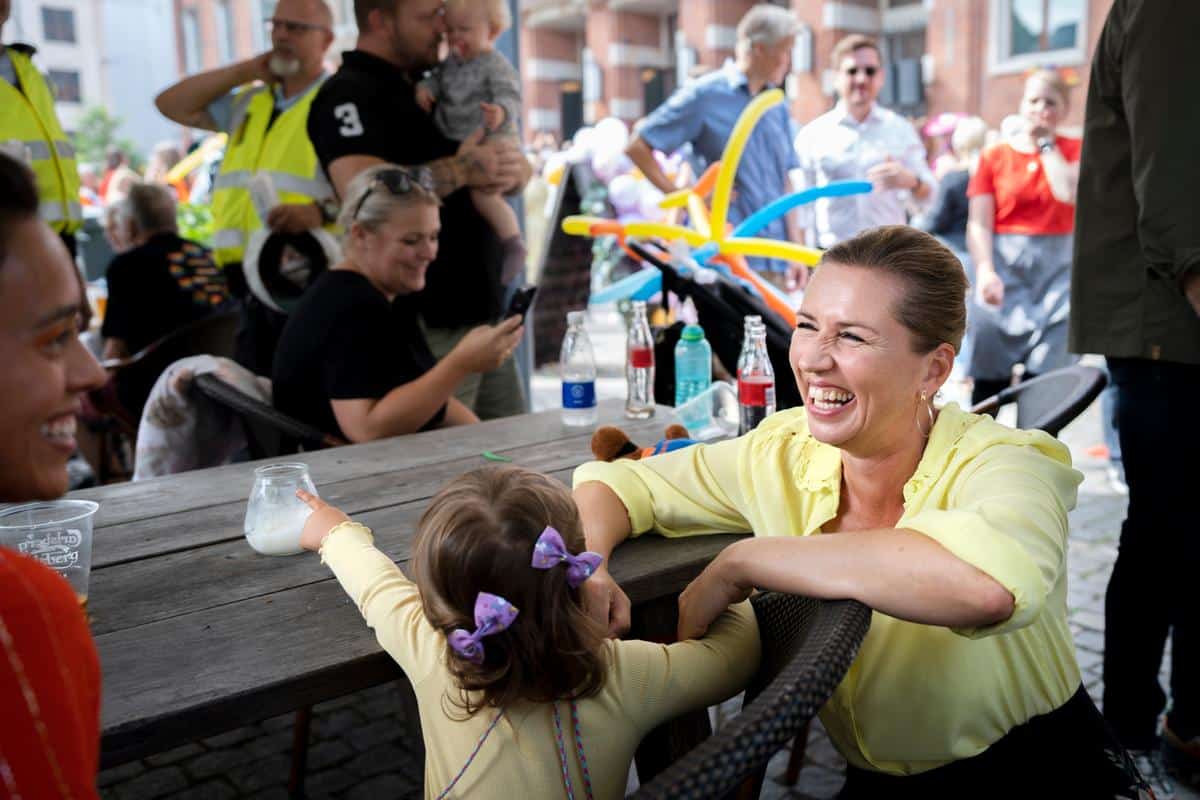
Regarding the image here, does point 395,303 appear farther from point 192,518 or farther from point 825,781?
point 825,781

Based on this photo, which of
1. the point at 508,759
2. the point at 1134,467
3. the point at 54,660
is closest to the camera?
the point at 54,660

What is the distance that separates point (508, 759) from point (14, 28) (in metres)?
40.7

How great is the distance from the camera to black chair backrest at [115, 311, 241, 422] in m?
4.41

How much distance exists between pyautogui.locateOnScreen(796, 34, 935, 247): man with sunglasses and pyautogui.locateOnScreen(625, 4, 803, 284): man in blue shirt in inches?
5.8

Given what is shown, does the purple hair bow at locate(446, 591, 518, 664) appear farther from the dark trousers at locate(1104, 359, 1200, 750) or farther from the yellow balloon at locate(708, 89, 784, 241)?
the yellow balloon at locate(708, 89, 784, 241)

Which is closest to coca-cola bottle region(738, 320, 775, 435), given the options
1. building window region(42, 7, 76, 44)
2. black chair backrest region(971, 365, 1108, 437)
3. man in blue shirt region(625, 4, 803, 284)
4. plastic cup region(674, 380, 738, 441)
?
plastic cup region(674, 380, 738, 441)

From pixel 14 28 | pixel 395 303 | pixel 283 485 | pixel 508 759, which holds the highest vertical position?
pixel 14 28

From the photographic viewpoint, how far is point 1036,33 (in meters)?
20.4

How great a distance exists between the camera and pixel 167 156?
10328 mm

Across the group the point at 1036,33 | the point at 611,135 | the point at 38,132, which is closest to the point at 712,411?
the point at 38,132

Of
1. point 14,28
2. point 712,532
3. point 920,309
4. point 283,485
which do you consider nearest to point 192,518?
point 283,485

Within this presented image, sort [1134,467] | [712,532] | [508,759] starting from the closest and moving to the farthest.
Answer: [508,759], [712,532], [1134,467]

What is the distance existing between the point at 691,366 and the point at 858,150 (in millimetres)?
2362

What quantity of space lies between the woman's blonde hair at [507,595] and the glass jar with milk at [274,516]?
0.54 m
